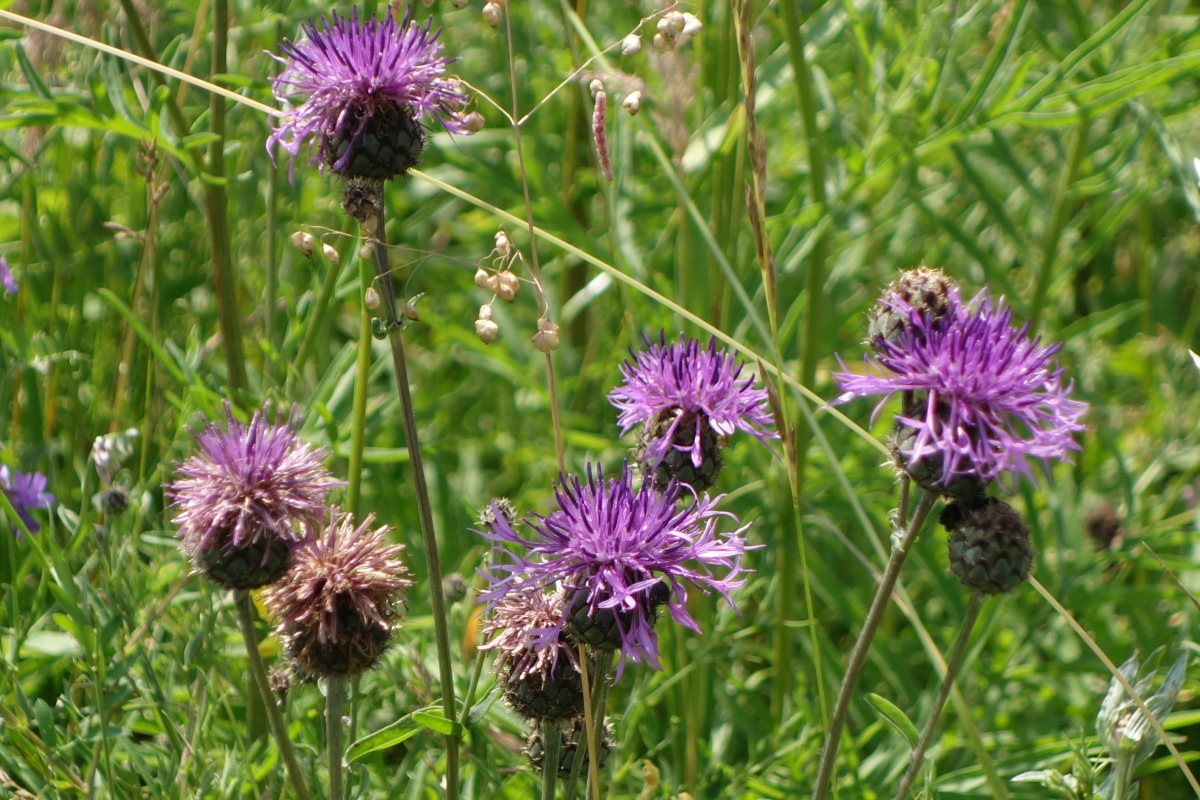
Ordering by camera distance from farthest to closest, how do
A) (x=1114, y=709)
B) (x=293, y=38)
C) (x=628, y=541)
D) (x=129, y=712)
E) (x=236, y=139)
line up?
1. (x=236, y=139)
2. (x=293, y=38)
3. (x=129, y=712)
4. (x=1114, y=709)
5. (x=628, y=541)

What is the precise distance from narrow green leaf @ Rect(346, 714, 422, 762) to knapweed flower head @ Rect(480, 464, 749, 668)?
0.26 metres

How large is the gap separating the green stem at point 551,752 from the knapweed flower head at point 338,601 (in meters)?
0.26

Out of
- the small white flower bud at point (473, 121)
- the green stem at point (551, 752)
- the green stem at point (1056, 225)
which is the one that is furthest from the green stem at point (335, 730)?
the green stem at point (1056, 225)

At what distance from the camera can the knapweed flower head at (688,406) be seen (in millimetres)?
1757

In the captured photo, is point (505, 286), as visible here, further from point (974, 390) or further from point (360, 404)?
point (974, 390)

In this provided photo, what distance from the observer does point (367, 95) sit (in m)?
1.53

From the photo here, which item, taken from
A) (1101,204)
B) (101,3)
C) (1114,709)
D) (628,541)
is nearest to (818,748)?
(1114,709)

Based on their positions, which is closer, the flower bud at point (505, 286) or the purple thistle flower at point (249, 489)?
the flower bud at point (505, 286)

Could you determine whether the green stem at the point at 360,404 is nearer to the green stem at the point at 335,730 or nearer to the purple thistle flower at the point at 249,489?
the purple thistle flower at the point at 249,489

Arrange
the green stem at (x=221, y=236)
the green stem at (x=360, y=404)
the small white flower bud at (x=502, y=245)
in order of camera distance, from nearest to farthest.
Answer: the small white flower bud at (x=502, y=245), the green stem at (x=360, y=404), the green stem at (x=221, y=236)

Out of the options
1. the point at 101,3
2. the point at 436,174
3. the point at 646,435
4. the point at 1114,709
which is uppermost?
the point at 101,3

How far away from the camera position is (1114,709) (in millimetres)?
1602

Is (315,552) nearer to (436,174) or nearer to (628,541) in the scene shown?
(628,541)

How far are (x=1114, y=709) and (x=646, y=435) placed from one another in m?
0.78
